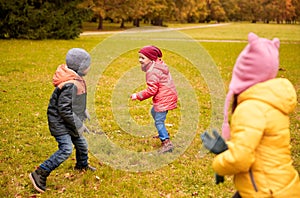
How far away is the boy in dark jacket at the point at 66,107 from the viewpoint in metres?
4.26

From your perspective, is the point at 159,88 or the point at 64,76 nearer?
the point at 64,76

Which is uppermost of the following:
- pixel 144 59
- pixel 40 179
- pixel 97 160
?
pixel 144 59

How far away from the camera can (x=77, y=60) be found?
440 cm

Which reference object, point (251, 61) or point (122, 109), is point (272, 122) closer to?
point (251, 61)

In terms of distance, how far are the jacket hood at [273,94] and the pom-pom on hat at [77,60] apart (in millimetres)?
2306

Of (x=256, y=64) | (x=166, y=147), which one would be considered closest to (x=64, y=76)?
(x=166, y=147)

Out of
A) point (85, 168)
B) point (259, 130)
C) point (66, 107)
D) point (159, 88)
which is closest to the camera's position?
point (259, 130)

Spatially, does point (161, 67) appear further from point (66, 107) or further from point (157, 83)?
point (66, 107)

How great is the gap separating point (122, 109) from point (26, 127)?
2209 mm

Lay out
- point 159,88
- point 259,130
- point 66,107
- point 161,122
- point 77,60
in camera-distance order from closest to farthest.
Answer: point 259,130
point 66,107
point 77,60
point 159,88
point 161,122

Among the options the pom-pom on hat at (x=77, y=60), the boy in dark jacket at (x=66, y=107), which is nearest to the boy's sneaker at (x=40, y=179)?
the boy in dark jacket at (x=66, y=107)

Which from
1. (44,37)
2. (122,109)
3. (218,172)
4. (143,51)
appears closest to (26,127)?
(122,109)

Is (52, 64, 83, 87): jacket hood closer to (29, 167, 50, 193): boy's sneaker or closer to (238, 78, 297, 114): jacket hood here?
(29, 167, 50, 193): boy's sneaker

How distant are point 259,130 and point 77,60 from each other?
2.53 m
